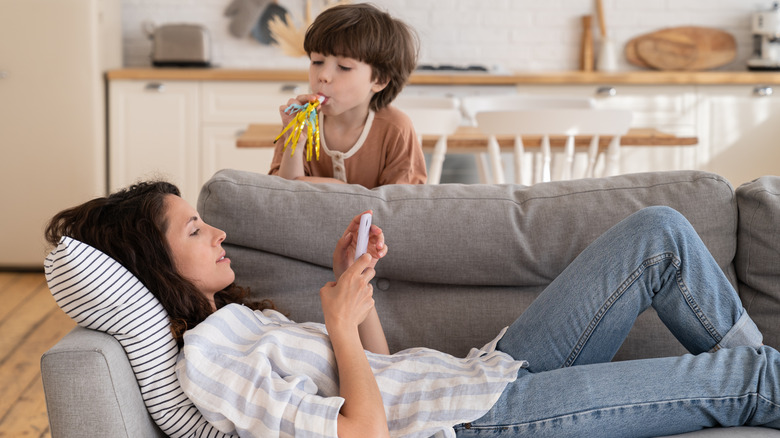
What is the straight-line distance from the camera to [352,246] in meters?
1.62

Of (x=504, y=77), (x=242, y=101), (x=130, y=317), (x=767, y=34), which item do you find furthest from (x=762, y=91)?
(x=130, y=317)

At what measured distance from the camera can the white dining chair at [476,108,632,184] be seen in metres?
2.98

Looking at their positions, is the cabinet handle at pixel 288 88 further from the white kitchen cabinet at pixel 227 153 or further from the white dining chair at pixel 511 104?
the white dining chair at pixel 511 104

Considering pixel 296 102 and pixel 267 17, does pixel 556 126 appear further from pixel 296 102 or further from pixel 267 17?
pixel 267 17

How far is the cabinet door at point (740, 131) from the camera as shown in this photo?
14.9ft

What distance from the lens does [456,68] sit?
183 inches

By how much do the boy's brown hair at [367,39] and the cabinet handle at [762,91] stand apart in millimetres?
2995

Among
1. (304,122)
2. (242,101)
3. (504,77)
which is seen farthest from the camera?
(242,101)

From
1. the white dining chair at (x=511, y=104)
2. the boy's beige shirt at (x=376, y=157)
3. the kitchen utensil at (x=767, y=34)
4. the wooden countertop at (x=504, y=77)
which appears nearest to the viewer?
the boy's beige shirt at (x=376, y=157)

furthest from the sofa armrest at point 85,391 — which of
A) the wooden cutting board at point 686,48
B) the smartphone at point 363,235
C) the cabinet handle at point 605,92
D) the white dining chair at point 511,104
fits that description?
the wooden cutting board at point 686,48

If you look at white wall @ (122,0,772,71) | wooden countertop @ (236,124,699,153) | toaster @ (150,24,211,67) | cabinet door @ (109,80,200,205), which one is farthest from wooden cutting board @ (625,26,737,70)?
cabinet door @ (109,80,200,205)

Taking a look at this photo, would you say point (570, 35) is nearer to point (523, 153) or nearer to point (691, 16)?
point (691, 16)

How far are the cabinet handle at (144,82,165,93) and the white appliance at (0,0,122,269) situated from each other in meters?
0.24

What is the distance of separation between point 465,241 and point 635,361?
452mm
